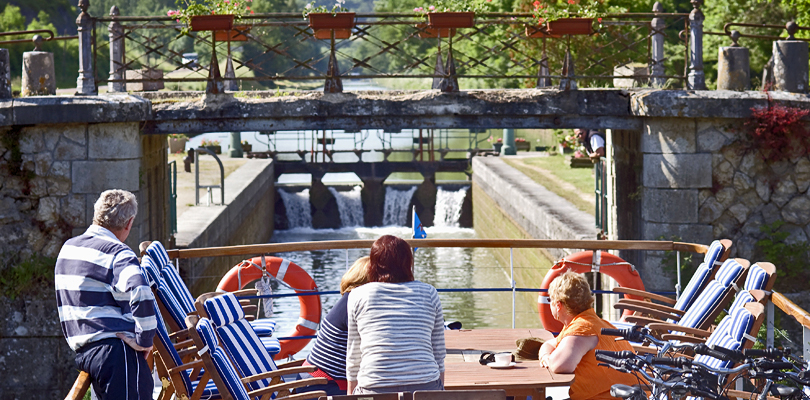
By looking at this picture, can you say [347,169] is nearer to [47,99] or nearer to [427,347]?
[47,99]

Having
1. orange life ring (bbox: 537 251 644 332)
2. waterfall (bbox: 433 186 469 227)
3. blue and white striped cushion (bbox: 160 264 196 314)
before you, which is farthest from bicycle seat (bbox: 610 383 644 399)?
waterfall (bbox: 433 186 469 227)

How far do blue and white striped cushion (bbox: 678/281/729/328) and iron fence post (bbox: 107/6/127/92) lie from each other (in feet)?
20.2

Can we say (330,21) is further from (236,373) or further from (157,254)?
(236,373)

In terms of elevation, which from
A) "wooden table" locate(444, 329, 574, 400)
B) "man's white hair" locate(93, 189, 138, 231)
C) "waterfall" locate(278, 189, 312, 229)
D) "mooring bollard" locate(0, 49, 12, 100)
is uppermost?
"mooring bollard" locate(0, 49, 12, 100)

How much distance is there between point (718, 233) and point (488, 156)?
53.1 ft

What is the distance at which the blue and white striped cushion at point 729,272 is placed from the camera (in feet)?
15.5

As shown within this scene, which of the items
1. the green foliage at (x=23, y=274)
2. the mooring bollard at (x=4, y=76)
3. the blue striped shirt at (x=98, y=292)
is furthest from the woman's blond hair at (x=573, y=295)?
the mooring bollard at (x=4, y=76)

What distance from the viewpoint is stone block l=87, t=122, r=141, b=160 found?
8.05m

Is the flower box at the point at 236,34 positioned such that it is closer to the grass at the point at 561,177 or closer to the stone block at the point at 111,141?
the stone block at the point at 111,141

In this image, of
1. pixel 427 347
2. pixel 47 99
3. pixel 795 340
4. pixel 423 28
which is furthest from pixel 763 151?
pixel 47 99

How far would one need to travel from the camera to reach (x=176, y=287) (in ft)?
15.6

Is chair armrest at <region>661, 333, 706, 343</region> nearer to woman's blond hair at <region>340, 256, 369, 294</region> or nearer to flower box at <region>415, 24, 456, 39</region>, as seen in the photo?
woman's blond hair at <region>340, 256, 369, 294</region>

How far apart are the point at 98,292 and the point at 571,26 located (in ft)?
20.2

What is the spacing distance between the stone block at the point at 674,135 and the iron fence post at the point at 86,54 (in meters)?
5.46
